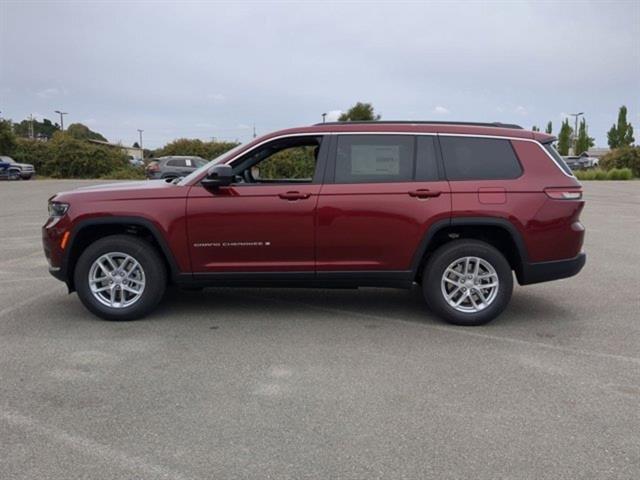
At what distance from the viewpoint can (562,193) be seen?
5.16 m

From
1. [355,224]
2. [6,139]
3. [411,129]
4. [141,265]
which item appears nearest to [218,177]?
[141,265]

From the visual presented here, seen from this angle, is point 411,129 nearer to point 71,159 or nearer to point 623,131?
point 71,159

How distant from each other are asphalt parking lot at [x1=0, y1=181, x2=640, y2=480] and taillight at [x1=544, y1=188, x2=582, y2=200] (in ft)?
3.91

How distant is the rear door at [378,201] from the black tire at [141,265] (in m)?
1.50

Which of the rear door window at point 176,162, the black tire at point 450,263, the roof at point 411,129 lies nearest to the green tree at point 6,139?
the rear door window at point 176,162

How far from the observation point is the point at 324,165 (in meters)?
5.25

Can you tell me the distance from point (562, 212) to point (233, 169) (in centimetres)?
303

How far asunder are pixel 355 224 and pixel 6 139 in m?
46.1

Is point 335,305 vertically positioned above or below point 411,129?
below

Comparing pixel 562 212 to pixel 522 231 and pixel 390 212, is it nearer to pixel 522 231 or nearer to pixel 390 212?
pixel 522 231

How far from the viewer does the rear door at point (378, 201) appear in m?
5.11

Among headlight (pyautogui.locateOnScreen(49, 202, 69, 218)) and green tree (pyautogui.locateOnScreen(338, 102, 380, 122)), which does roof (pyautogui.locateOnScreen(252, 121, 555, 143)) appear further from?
green tree (pyautogui.locateOnScreen(338, 102, 380, 122))

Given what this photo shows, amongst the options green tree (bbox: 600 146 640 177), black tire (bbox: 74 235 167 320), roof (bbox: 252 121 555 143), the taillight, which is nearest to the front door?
roof (bbox: 252 121 555 143)

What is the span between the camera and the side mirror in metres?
5.02
